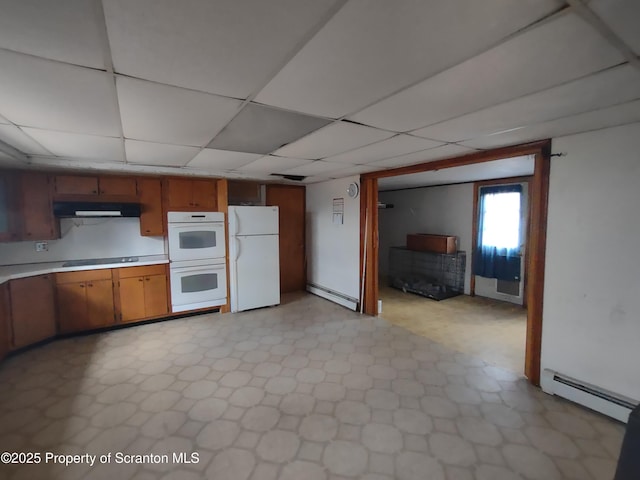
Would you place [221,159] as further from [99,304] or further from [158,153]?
[99,304]

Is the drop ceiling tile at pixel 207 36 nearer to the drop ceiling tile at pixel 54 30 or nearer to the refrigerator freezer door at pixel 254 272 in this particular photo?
the drop ceiling tile at pixel 54 30

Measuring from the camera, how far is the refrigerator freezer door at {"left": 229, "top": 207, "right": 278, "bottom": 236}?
4.36m

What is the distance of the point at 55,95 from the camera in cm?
150

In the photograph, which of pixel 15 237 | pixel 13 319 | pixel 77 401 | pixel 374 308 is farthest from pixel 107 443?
pixel 374 308

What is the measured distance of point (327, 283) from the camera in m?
5.18

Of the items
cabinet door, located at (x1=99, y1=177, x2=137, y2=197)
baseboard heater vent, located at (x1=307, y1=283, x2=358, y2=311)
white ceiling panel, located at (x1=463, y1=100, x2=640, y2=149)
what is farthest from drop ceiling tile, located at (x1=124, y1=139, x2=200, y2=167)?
baseboard heater vent, located at (x1=307, y1=283, x2=358, y2=311)

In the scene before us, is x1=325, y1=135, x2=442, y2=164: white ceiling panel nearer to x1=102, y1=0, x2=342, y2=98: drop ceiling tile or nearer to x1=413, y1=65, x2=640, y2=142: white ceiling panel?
x1=413, y1=65, x2=640, y2=142: white ceiling panel

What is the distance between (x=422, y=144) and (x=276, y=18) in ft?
6.16

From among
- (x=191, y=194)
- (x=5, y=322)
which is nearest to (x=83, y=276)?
(x=5, y=322)

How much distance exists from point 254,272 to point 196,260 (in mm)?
858

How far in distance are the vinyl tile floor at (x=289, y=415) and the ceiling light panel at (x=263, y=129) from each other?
6.84ft

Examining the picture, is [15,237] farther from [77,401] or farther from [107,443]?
[107,443]

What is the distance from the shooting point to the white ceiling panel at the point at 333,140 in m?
2.07

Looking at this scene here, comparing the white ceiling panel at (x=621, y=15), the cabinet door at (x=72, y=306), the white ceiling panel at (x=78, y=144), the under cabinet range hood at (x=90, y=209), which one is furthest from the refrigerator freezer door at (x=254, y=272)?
the white ceiling panel at (x=621, y=15)
